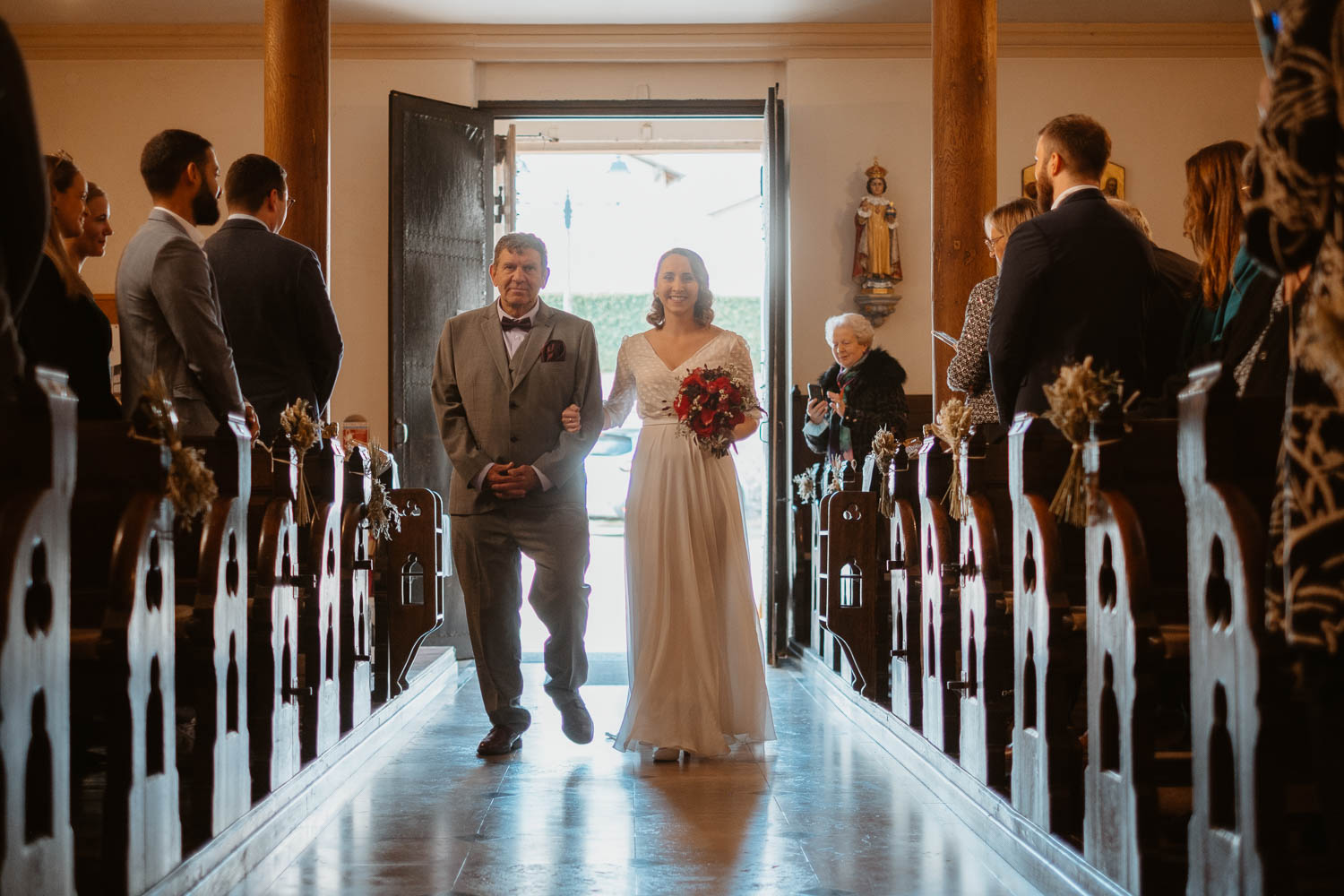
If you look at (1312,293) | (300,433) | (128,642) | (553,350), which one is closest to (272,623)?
(300,433)

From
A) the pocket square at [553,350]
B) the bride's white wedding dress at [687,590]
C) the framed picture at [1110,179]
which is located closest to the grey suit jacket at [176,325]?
the pocket square at [553,350]

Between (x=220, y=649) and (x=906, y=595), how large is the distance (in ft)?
8.29

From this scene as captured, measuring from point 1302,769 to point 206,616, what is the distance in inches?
88.7

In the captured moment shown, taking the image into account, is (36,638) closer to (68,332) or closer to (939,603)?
(68,332)

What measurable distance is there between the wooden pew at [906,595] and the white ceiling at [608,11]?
4.69 meters

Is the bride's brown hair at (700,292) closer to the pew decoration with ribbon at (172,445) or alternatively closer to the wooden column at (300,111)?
the wooden column at (300,111)

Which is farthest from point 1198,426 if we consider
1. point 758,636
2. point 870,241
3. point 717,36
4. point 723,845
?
point 717,36

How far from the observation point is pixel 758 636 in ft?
16.5

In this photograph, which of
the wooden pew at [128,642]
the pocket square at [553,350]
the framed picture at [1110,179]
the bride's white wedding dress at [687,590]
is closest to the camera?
the wooden pew at [128,642]

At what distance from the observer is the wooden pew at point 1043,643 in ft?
9.67

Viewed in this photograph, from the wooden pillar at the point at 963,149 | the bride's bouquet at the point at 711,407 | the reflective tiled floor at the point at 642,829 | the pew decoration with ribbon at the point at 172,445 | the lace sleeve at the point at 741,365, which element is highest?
the wooden pillar at the point at 963,149

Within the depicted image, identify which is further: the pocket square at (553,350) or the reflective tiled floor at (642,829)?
the pocket square at (553,350)

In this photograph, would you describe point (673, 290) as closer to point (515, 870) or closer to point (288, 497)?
point (288, 497)

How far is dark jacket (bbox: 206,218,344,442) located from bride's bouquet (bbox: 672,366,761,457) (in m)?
1.38
